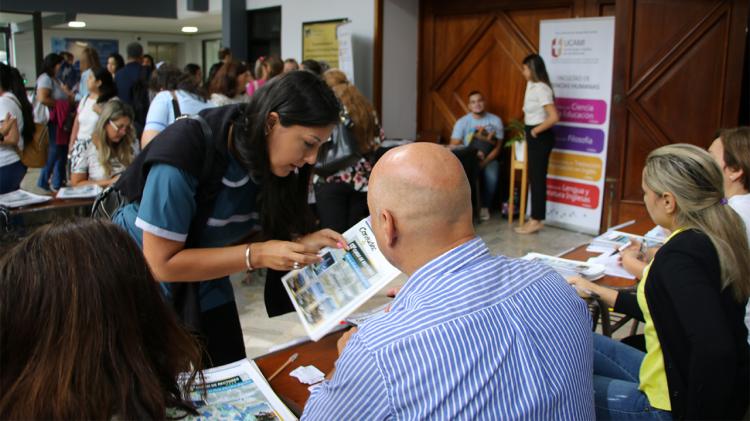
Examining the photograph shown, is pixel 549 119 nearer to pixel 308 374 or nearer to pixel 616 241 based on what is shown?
pixel 616 241

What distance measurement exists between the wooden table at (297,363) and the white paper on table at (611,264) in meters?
1.22

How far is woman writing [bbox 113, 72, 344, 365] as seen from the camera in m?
1.64

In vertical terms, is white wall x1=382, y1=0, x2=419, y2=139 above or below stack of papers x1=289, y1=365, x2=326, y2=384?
above

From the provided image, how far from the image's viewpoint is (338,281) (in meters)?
1.80

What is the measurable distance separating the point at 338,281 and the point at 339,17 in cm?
661

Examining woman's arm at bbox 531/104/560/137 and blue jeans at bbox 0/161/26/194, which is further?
woman's arm at bbox 531/104/560/137

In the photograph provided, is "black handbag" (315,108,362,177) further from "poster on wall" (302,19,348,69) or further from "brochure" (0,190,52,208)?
"poster on wall" (302,19,348,69)

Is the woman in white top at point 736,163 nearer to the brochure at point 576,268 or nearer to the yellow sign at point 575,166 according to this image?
the brochure at point 576,268

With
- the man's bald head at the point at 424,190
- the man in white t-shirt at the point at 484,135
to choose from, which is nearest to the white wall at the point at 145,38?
the man in white t-shirt at the point at 484,135

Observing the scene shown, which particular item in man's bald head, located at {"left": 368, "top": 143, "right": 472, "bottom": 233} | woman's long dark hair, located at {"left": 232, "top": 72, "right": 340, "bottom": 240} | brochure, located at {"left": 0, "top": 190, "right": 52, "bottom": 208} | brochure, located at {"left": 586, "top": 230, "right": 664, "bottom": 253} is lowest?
brochure, located at {"left": 586, "top": 230, "right": 664, "bottom": 253}

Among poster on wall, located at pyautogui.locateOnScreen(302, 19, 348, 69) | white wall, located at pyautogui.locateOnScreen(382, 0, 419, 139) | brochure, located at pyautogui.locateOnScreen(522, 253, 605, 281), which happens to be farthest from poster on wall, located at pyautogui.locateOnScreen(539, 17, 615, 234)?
brochure, located at pyautogui.locateOnScreen(522, 253, 605, 281)

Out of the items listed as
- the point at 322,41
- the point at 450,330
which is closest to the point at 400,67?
the point at 322,41

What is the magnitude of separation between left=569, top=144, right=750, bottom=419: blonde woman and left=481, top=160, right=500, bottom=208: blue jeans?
15.5ft

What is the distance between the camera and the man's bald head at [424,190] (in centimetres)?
114
